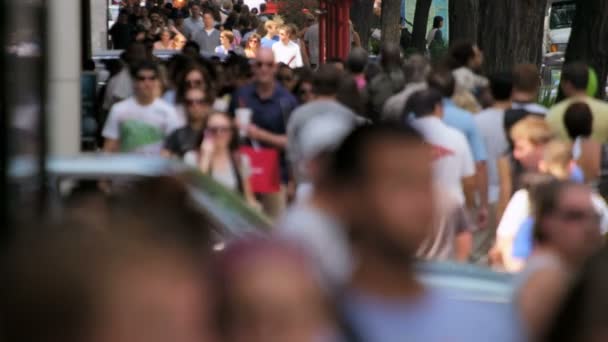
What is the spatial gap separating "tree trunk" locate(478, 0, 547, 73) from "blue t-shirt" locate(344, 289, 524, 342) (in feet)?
55.7

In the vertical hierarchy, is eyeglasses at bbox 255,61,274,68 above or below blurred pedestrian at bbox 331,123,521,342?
below

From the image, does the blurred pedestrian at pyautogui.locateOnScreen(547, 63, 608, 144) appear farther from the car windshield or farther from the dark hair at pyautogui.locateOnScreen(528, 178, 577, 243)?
the car windshield

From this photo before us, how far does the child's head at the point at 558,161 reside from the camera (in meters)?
7.56

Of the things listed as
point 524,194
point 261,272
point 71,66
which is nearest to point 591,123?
point 524,194

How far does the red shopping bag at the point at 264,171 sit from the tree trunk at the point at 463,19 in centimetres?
1499

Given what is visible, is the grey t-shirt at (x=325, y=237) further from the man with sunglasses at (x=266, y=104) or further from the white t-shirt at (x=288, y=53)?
the white t-shirt at (x=288, y=53)

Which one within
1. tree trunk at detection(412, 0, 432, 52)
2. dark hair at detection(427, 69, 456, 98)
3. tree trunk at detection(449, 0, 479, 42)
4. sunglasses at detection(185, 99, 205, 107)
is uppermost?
dark hair at detection(427, 69, 456, 98)

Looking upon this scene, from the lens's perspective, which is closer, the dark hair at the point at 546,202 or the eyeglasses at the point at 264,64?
the dark hair at the point at 546,202

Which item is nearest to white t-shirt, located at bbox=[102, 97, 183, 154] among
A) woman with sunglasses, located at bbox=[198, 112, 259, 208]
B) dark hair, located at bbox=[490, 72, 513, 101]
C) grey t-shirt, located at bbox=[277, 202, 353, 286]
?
woman with sunglasses, located at bbox=[198, 112, 259, 208]

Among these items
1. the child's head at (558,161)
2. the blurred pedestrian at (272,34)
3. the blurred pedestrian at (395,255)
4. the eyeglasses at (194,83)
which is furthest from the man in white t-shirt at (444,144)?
the blurred pedestrian at (272,34)

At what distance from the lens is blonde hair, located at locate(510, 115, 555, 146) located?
26.7 ft

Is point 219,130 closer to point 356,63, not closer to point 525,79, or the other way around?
point 525,79

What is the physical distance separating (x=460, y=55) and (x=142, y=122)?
3461mm

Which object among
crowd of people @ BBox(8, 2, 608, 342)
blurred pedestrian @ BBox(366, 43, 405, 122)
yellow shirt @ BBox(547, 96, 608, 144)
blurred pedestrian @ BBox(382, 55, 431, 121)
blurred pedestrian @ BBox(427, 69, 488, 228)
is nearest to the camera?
crowd of people @ BBox(8, 2, 608, 342)
